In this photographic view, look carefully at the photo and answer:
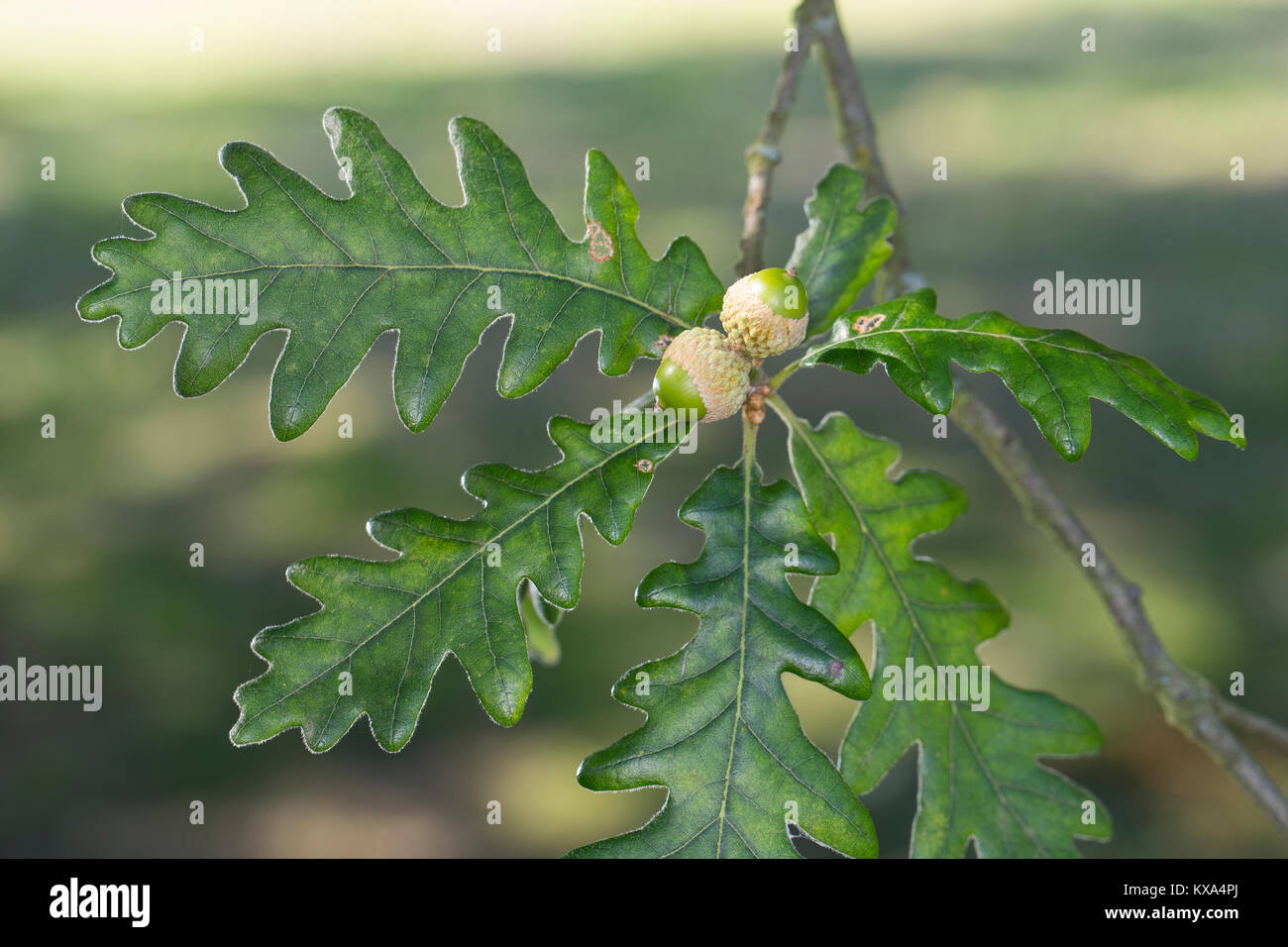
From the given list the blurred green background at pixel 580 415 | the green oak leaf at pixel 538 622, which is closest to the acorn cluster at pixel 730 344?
the green oak leaf at pixel 538 622

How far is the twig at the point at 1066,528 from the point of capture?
1625 millimetres

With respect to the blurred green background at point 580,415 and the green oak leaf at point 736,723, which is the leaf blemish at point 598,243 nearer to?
the green oak leaf at point 736,723

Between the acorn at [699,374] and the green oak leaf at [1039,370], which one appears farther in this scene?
the acorn at [699,374]

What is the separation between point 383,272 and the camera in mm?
1272

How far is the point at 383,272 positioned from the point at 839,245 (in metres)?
0.59

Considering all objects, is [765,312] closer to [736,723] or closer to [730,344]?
[730,344]

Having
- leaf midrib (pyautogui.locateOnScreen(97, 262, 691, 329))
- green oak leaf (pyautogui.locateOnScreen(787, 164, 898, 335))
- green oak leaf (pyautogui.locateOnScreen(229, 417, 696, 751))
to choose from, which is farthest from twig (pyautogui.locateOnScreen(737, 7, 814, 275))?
green oak leaf (pyautogui.locateOnScreen(229, 417, 696, 751))

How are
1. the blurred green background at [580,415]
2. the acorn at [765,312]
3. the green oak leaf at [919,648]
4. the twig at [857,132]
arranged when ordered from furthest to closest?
the blurred green background at [580,415]
the twig at [857,132]
the green oak leaf at [919,648]
the acorn at [765,312]

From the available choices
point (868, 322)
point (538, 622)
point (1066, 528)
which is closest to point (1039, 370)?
point (868, 322)

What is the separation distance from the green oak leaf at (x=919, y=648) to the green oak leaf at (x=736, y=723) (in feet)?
0.66

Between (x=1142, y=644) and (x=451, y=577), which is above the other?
(x=451, y=577)

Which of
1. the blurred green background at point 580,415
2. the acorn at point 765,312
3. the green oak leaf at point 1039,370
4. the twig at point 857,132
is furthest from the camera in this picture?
the blurred green background at point 580,415

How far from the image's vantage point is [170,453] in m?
4.49

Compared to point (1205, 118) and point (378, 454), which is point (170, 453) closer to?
point (378, 454)
